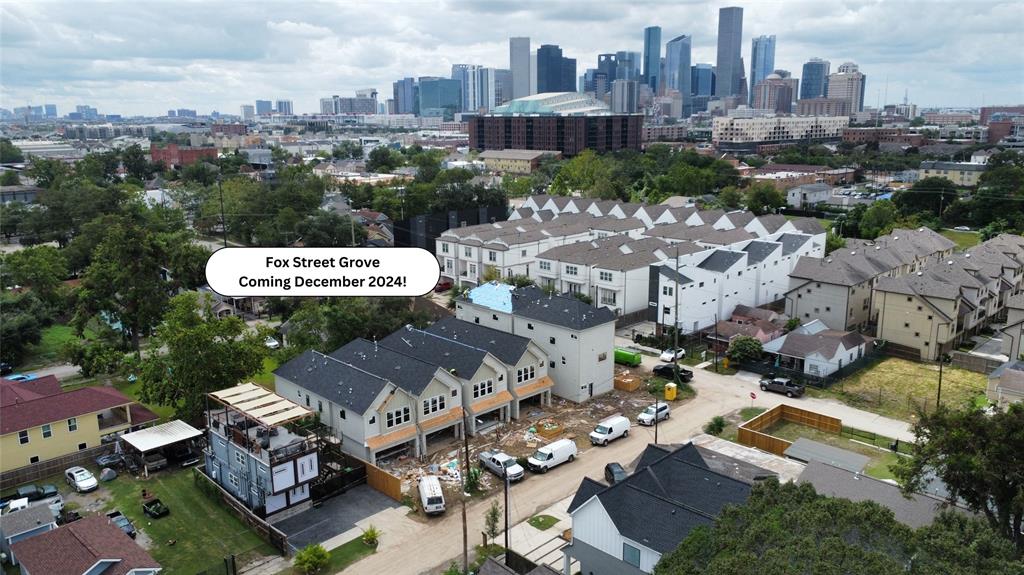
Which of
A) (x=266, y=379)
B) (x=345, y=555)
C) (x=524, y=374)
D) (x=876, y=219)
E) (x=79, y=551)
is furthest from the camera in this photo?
(x=876, y=219)

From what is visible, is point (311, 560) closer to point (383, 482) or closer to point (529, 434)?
point (383, 482)

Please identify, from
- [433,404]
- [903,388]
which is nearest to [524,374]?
[433,404]

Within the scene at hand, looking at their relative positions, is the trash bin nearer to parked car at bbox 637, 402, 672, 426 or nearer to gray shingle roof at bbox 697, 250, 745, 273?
parked car at bbox 637, 402, 672, 426

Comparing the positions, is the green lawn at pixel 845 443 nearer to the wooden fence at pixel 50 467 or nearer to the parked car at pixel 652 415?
the parked car at pixel 652 415

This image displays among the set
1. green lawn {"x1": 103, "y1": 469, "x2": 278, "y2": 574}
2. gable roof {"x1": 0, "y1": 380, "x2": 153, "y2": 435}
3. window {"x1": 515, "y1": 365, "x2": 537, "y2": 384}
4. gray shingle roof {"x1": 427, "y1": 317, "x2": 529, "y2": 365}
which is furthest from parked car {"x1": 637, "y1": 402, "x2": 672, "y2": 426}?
gable roof {"x1": 0, "y1": 380, "x2": 153, "y2": 435}

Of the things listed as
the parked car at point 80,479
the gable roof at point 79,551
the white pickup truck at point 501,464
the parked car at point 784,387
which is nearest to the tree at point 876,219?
the parked car at point 784,387
